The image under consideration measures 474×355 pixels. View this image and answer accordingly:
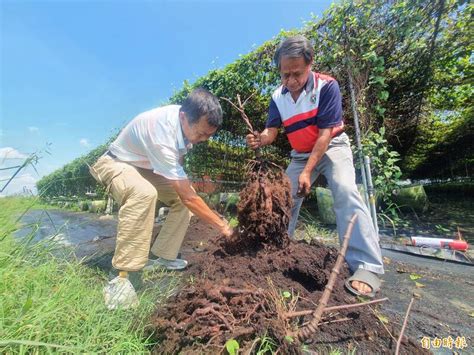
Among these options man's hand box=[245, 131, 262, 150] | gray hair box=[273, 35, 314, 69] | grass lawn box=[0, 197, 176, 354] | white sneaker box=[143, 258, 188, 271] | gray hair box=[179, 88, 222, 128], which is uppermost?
gray hair box=[273, 35, 314, 69]

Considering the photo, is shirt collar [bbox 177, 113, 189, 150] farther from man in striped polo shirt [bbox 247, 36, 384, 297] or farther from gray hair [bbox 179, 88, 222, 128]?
man in striped polo shirt [bbox 247, 36, 384, 297]

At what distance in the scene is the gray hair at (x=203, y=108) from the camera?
220 centimetres

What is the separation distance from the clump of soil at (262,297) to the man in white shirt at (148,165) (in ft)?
1.08

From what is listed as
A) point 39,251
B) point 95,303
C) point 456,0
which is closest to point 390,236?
point 456,0

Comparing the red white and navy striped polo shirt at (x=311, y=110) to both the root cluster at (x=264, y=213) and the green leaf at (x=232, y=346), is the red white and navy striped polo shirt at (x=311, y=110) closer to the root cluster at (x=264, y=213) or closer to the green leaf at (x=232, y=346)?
the root cluster at (x=264, y=213)

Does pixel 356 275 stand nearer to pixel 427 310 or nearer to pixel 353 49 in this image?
pixel 427 310

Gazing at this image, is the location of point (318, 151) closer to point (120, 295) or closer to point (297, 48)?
point (297, 48)

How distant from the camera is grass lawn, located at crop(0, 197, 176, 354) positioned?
1.18 m

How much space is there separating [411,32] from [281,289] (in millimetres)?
3744

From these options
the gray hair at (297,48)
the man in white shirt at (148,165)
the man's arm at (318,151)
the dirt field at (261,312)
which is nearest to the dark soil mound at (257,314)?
the dirt field at (261,312)

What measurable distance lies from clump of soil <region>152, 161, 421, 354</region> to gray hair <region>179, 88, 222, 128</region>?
0.57 m

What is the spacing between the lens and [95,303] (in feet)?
5.21

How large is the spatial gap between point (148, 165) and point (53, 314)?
158cm

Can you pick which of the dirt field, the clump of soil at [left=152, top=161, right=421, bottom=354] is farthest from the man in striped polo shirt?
the dirt field
